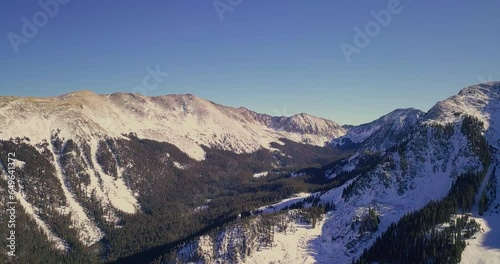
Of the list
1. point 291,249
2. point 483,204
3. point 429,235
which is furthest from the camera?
point 291,249

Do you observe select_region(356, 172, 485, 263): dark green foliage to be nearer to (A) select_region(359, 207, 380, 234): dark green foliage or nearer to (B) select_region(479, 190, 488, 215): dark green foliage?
(B) select_region(479, 190, 488, 215): dark green foliage

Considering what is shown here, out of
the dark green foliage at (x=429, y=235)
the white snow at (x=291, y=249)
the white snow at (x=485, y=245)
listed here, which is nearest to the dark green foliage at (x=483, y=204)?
the dark green foliage at (x=429, y=235)

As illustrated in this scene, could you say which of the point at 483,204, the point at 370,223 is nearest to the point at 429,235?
the point at 483,204

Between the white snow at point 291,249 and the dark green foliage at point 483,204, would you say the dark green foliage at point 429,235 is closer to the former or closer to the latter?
the dark green foliage at point 483,204

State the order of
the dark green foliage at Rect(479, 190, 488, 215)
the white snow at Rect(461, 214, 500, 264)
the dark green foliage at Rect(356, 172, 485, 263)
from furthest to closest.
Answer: the dark green foliage at Rect(479, 190, 488, 215) < the dark green foliage at Rect(356, 172, 485, 263) < the white snow at Rect(461, 214, 500, 264)

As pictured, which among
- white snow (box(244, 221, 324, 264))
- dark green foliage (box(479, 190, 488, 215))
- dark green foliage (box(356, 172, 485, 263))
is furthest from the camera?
white snow (box(244, 221, 324, 264))

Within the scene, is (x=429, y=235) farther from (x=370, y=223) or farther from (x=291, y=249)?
(x=291, y=249)

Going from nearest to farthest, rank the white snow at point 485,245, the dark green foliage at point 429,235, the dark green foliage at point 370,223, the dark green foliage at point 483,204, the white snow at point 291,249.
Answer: the white snow at point 485,245
the dark green foliage at point 429,235
the dark green foliage at point 483,204
the white snow at point 291,249
the dark green foliage at point 370,223

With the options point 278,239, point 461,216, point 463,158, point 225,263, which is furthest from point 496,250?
point 225,263

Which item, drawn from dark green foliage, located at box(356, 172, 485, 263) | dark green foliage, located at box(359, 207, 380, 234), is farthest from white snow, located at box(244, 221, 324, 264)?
dark green foliage, located at box(356, 172, 485, 263)

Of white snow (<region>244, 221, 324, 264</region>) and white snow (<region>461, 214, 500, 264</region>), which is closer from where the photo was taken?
white snow (<region>461, 214, 500, 264</region>)

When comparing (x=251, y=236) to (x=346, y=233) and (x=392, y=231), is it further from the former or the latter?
(x=392, y=231)
